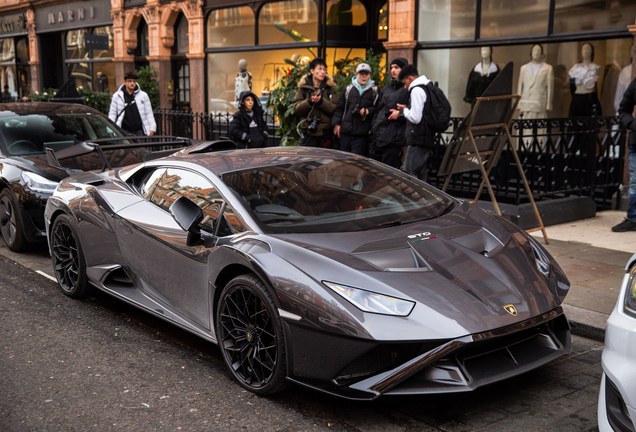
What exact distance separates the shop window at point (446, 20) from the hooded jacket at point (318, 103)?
13.8ft

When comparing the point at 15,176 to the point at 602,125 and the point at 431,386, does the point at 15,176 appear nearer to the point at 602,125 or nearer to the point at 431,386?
the point at 431,386

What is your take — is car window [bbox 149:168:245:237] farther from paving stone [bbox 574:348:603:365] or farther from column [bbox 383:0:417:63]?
column [bbox 383:0:417:63]

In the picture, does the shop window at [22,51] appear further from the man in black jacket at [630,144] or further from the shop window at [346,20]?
the man in black jacket at [630,144]

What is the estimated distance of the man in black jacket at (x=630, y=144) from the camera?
25.7 ft

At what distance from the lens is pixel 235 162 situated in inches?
184

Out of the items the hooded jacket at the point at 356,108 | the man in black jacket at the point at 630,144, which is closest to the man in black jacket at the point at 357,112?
the hooded jacket at the point at 356,108

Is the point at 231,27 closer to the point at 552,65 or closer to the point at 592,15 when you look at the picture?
the point at 552,65

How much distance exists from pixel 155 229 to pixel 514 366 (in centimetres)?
257

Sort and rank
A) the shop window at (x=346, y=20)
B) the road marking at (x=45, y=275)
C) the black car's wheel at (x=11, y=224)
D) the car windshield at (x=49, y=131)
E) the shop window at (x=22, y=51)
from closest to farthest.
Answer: the road marking at (x=45, y=275) < the black car's wheel at (x=11, y=224) < the car windshield at (x=49, y=131) < the shop window at (x=346, y=20) < the shop window at (x=22, y=51)

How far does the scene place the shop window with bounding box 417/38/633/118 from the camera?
33.5 feet

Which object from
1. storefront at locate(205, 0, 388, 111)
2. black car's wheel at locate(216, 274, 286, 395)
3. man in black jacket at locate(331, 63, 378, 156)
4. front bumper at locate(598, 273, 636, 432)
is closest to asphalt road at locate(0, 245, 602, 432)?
black car's wheel at locate(216, 274, 286, 395)

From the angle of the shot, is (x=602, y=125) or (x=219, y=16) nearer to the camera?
(x=602, y=125)

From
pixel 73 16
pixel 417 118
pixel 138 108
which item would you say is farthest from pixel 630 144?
pixel 73 16

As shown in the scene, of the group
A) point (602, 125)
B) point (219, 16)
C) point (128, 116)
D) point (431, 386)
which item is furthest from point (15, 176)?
point (219, 16)
